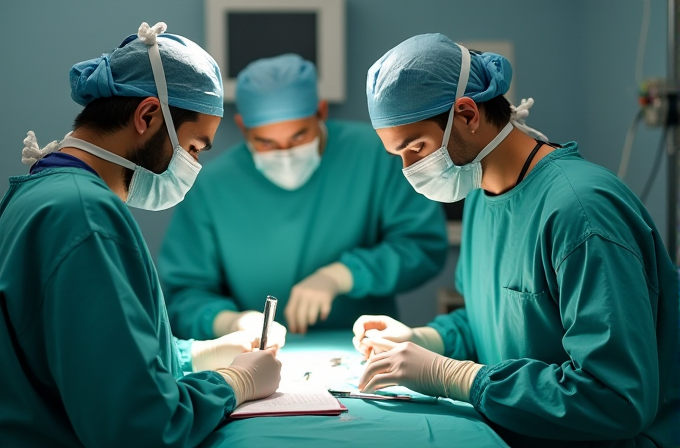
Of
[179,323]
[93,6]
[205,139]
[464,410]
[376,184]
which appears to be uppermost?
[93,6]

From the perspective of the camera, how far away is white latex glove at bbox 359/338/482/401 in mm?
1729

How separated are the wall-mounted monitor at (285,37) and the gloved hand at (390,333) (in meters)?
1.71

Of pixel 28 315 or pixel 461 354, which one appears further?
pixel 461 354

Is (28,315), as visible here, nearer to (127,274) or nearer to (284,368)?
(127,274)

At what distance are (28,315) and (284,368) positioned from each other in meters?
0.92

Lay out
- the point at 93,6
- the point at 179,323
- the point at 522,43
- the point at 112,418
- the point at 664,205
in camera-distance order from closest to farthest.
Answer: the point at 112,418 → the point at 179,323 → the point at 664,205 → the point at 93,6 → the point at 522,43

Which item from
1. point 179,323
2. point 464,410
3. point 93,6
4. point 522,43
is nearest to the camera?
point 464,410

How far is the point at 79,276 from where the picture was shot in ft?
4.41

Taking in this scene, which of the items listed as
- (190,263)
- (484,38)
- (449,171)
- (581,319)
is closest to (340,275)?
(190,263)

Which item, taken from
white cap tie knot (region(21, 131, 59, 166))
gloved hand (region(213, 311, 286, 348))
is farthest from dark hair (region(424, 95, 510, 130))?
white cap tie knot (region(21, 131, 59, 166))

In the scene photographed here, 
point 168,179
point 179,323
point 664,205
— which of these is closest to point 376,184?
point 179,323

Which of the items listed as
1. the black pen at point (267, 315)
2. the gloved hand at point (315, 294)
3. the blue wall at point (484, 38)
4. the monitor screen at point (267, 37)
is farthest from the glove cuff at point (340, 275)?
the monitor screen at point (267, 37)

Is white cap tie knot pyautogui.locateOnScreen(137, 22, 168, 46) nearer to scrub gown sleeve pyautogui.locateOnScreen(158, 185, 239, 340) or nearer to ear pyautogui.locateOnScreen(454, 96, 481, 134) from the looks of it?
ear pyautogui.locateOnScreen(454, 96, 481, 134)

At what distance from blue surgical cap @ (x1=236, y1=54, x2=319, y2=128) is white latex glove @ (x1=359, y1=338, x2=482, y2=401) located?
1.24 meters
